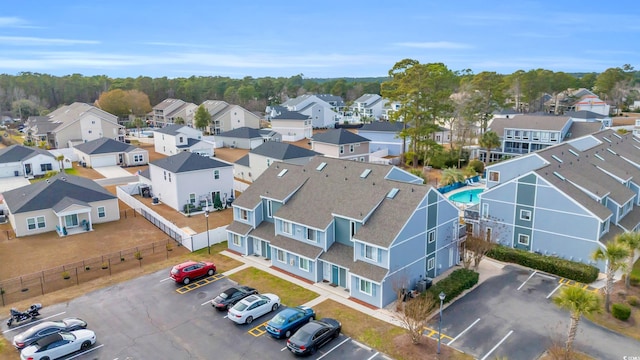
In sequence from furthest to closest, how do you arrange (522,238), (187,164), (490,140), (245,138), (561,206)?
(245,138) < (490,140) < (187,164) < (522,238) < (561,206)

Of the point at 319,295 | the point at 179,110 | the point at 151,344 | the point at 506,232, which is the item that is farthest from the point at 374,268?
the point at 179,110

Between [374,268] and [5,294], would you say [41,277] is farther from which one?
[374,268]

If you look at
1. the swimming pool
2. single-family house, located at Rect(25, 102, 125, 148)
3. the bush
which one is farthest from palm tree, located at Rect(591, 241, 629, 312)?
single-family house, located at Rect(25, 102, 125, 148)

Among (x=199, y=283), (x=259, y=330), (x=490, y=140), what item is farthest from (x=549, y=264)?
(x=490, y=140)

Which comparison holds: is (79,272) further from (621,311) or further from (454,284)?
(621,311)

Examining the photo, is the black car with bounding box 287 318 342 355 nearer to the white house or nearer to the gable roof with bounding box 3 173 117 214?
the gable roof with bounding box 3 173 117 214
